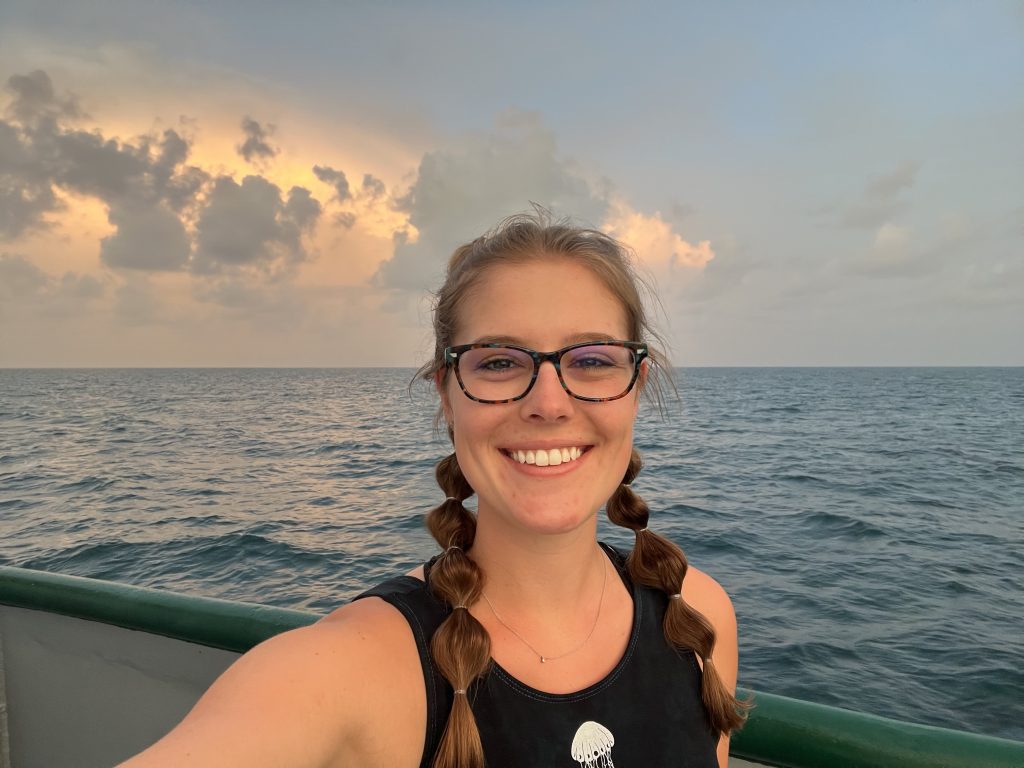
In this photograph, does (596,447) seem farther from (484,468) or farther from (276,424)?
(276,424)

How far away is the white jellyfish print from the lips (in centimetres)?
63

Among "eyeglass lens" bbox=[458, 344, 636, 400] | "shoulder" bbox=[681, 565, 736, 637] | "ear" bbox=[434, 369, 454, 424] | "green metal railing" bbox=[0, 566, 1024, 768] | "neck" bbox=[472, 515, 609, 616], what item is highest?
"eyeglass lens" bbox=[458, 344, 636, 400]

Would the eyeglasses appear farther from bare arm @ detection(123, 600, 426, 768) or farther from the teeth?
bare arm @ detection(123, 600, 426, 768)

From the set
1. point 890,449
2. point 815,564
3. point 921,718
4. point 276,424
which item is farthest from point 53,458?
point 890,449

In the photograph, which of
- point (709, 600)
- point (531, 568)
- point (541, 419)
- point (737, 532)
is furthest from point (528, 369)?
point (737, 532)

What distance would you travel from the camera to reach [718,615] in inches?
79.8

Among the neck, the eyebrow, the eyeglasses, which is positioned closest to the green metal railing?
the neck

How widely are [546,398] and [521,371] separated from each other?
11 centimetres

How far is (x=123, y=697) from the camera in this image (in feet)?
8.64

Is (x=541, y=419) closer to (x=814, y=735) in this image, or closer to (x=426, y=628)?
(x=426, y=628)

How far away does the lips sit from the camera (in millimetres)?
1637

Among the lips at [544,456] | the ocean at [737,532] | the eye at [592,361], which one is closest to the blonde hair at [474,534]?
the eye at [592,361]

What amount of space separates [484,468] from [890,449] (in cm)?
3088

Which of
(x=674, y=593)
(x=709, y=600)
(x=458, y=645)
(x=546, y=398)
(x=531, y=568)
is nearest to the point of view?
(x=458, y=645)
